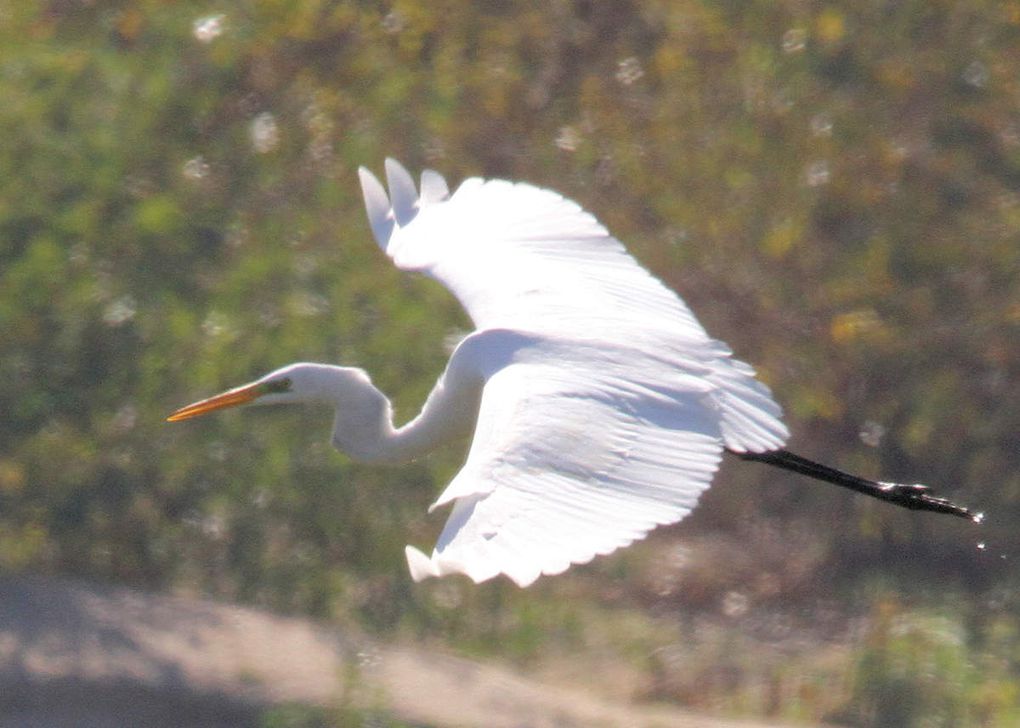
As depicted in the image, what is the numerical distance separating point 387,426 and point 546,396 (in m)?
0.78

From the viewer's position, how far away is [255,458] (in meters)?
5.64

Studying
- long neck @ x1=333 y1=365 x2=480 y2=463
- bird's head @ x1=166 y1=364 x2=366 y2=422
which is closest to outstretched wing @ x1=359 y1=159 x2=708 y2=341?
long neck @ x1=333 y1=365 x2=480 y2=463

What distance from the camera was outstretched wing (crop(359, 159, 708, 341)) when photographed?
4051 millimetres

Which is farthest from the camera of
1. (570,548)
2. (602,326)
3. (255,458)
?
(255,458)

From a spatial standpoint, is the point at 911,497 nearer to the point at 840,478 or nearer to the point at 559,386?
the point at 840,478

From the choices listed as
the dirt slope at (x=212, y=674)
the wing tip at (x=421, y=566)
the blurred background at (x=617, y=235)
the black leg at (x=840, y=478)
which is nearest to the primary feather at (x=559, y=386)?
the wing tip at (x=421, y=566)

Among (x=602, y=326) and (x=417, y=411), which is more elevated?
(x=602, y=326)

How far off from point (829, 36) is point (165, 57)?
201 centimetres

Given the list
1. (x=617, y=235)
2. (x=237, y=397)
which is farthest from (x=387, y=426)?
(x=617, y=235)

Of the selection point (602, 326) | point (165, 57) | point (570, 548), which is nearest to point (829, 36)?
point (165, 57)

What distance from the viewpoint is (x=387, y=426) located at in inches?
162

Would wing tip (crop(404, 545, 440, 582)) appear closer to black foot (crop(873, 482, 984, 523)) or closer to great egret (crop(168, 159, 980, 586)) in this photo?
great egret (crop(168, 159, 980, 586))

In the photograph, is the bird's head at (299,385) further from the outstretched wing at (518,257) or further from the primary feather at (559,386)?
the outstretched wing at (518,257)

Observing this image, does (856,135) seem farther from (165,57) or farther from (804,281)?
(165,57)
